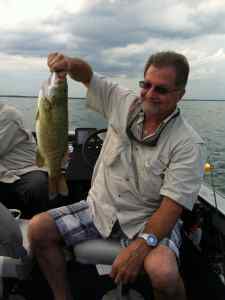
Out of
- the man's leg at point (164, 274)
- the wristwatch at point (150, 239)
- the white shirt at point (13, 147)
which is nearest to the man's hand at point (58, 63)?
the wristwatch at point (150, 239)

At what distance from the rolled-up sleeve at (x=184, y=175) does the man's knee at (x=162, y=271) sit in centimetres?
40

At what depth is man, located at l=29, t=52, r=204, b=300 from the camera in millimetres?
2693

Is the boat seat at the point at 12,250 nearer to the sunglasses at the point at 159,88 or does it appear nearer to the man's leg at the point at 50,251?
the man's leg at the point at 50,251

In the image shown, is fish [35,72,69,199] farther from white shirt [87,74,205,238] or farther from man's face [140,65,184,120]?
man's face [140,65,184,120]

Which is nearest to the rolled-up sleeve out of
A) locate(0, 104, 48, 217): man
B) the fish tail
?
the fish tail

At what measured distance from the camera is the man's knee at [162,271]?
96.7 inches

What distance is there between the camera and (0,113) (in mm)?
4238

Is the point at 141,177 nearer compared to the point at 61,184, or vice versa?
the point at 141,177

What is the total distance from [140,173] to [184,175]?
316 mm

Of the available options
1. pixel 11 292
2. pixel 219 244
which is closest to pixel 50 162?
pixel 11 292

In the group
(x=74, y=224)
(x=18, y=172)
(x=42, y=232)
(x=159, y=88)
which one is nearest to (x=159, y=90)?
(x=159, y=88)

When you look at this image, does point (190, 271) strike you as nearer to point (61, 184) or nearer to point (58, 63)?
point (61, 184)

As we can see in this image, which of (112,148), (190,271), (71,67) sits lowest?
(190,271)

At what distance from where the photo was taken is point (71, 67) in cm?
281
